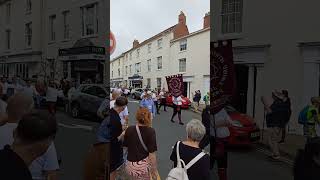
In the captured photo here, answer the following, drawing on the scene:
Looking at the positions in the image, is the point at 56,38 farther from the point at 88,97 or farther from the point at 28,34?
the point at 88,97

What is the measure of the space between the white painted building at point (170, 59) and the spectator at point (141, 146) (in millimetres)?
131

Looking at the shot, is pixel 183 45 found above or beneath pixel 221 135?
above

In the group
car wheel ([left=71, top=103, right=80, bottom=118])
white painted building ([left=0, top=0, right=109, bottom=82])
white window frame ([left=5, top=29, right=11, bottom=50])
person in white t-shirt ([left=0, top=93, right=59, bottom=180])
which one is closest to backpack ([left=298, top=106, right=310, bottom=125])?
white painted building ([left=0, top=0, right=109, bottom=82])

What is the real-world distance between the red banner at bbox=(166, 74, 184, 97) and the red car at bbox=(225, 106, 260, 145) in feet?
0.52

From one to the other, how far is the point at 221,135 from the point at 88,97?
1.60 ft

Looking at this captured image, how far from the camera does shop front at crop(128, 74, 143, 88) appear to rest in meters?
1.48

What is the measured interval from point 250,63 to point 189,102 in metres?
0.30

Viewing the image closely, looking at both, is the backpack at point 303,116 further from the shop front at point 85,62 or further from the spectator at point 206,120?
the shop front at point 85,62

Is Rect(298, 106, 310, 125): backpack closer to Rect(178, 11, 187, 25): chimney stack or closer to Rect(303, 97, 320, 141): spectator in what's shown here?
Rect(303, 97, 320, 141): spectator

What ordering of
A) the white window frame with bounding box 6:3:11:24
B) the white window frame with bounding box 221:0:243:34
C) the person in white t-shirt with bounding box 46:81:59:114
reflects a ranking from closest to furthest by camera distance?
1. the white window frame with bounding box 221:0:243:34
2. the person in white t-shirt with bounding box 46:81:59:114
3. the white window frame with bounding box 6:3:11:24

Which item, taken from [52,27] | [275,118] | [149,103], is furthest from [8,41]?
[275,118]

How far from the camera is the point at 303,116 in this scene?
3.34 feet

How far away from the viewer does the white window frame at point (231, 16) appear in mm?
1093

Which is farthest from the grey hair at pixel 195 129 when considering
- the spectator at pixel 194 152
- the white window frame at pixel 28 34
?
the white window frame at pixel 28 34
